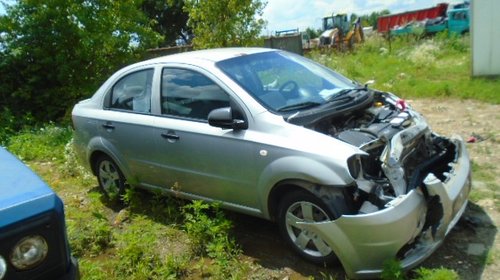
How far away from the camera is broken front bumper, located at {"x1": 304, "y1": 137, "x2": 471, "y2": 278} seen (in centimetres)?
303

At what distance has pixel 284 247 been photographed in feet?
13.0

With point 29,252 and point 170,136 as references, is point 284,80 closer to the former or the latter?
point 170,136

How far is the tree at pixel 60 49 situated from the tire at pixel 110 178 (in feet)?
18.3

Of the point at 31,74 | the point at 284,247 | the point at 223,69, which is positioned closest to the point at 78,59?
the point at 31,74

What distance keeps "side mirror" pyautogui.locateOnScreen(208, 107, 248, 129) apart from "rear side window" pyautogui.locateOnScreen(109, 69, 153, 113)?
1109 mm

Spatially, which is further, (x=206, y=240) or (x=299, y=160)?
(x=206, y=240)

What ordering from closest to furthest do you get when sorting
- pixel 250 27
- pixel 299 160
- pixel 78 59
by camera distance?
pixel 299 160 < pixel 250 27 < pixel 78 59

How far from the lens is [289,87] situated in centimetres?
418

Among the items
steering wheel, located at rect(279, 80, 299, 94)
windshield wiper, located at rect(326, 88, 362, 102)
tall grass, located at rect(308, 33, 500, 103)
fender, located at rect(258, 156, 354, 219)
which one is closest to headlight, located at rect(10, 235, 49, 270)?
fender, located at rect(258, 156, 354, 219)

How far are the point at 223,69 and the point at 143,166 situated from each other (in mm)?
1411

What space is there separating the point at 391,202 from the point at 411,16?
103ft

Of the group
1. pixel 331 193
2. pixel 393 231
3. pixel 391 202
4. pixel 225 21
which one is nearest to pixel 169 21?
pixel 225 21

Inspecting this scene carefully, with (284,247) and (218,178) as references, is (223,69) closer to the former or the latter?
(218,178)

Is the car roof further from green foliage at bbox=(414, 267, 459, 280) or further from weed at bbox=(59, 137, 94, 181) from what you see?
weed at bbox=(59, 137, 94, 181)
